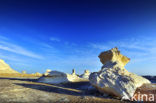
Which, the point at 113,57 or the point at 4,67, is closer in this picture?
the point at 113,57

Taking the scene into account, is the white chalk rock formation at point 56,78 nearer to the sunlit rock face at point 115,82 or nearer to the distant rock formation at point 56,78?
the distant rock formation at point 56,78

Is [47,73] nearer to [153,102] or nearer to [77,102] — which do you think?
[77,102]

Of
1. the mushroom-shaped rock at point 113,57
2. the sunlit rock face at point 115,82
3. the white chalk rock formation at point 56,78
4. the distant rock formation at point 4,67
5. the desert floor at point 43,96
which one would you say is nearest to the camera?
the desert floor at point 43,96

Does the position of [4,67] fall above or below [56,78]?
above

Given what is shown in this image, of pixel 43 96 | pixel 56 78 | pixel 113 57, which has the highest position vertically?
pixel 113 57

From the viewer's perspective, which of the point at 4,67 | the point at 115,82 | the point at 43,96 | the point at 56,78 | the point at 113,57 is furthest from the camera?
the point at 4,67

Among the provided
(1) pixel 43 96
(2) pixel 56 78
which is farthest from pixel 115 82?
(2) pixel 56 78

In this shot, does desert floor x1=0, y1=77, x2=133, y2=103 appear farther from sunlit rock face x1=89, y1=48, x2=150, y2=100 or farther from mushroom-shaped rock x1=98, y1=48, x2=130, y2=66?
mushroom-shaped rock x1=98, y1=48, x2=130, y2=66

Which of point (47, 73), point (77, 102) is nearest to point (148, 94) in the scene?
point (77, 102)

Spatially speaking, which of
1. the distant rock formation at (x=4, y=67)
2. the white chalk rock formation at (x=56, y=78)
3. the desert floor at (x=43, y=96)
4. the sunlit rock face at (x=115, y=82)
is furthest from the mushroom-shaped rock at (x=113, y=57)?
the distant rock formation at (x=4, y=67)

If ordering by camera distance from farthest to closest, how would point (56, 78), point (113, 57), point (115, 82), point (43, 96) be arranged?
point (56, 78), point (113, 57), point (115, 82), point (43, 96)

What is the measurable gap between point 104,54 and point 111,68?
293 cm

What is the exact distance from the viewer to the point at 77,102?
7625mm

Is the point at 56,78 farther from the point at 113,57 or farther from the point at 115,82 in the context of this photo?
the point at 115,82
